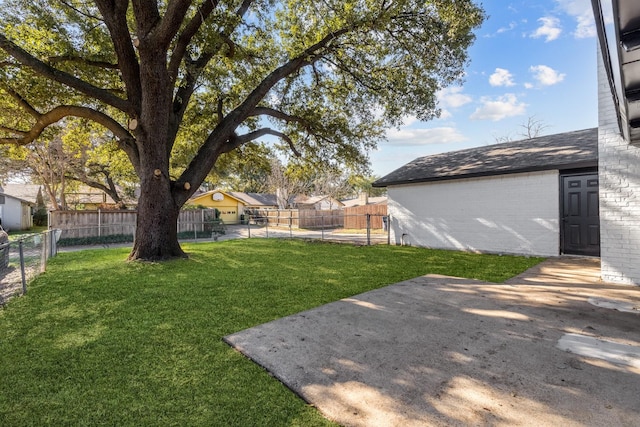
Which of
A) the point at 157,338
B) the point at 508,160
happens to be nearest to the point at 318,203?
the point at 508,160

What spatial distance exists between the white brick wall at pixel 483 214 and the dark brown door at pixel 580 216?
0.76 feet

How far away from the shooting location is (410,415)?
1907 mm

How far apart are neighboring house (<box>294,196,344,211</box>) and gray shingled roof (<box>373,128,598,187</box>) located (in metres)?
22.7

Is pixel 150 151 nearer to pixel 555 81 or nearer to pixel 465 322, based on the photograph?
pixel 465 322

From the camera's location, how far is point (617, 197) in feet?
16.7

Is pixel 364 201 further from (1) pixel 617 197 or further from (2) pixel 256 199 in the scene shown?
(1) pixel 617 197

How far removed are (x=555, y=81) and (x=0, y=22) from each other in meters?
15.7

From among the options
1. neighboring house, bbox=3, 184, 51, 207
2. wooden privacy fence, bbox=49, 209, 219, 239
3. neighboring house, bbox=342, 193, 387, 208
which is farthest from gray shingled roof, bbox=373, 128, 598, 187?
neighboring house, bbox=3, 184, 51, 207

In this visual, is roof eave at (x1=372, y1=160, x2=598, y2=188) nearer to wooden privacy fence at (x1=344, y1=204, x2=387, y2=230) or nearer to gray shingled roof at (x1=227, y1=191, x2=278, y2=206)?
wooden privacy fence at (x1=344, y1=204, x2=387, y2=230)

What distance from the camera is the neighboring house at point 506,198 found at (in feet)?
25.0

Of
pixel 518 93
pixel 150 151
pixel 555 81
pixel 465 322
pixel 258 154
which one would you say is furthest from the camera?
pixel 518 93

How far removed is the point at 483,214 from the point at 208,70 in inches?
371

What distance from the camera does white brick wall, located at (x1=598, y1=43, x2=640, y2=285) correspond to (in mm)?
4969

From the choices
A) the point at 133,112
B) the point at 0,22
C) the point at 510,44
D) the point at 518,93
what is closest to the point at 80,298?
the point at 133,112
